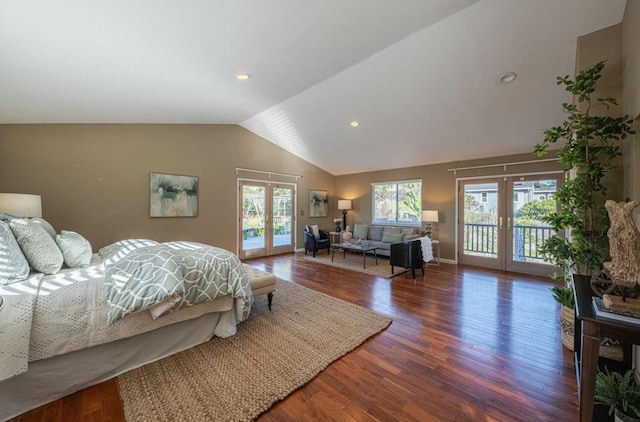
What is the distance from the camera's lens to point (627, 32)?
6.85 feet

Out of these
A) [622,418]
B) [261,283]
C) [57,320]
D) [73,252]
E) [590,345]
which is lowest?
[622,418]

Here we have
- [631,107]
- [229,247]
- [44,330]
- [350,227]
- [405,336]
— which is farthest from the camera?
[350,227]

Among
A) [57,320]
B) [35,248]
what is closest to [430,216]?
[57,320]

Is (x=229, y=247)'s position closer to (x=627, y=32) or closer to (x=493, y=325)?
(x=493, y=325)

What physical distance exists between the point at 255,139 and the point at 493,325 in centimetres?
578

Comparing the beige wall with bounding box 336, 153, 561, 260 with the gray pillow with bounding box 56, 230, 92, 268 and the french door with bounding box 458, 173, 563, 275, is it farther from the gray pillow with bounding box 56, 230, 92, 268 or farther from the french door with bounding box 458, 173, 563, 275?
the gray pillow with bounding box 56, 230, 92, 268

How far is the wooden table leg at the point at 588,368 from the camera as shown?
1.22m

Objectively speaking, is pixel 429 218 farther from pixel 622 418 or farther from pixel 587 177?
pixel 622 418

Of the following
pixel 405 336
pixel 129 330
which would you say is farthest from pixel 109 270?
pixel 405 336

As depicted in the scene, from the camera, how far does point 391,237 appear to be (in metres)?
6.24

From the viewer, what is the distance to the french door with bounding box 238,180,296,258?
6191 mm

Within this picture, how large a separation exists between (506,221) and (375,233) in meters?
2.85

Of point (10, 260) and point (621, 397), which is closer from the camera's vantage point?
point (621, 397)

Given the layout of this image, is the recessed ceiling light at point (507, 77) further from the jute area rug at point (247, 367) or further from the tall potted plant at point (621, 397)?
the jute area rug at point (247, 367)
